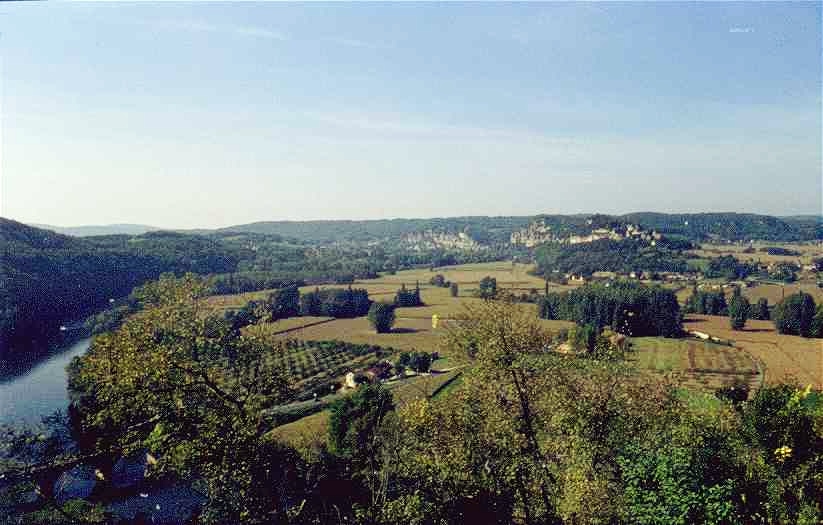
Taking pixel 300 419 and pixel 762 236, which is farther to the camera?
pixel 762 236

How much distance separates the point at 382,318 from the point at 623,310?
36.4m

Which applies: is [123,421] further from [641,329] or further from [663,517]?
[641,329]

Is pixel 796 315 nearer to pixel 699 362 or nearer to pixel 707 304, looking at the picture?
pixel 707 304

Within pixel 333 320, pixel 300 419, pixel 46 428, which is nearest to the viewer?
pixel 46 428

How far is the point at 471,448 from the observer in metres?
13.5

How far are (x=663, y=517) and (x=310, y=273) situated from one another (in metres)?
111

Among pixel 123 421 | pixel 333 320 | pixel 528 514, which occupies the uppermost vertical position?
pixel 123 421

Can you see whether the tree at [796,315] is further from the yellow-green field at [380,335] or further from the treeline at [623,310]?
the yellow-green field at [380,335]

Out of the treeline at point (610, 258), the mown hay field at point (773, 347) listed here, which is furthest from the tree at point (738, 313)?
the treeline at point (610, 258)

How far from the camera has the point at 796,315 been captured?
216ft

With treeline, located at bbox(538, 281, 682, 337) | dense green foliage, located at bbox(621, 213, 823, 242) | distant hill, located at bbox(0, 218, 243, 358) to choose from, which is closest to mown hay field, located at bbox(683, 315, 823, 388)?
treeline, located at bbox(538, 281, 682, 337)

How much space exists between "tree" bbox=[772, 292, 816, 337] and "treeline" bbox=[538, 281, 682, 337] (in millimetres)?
12483

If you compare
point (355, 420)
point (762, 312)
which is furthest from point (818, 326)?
point (355, 420)

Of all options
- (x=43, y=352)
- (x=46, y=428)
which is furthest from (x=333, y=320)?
(x=46, y=428)
